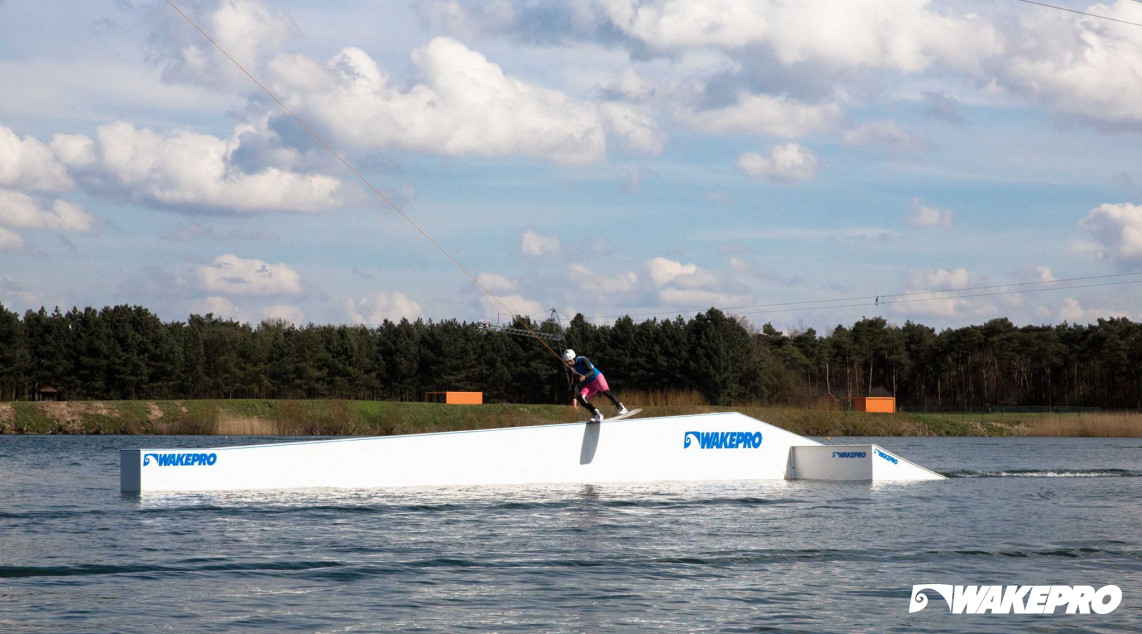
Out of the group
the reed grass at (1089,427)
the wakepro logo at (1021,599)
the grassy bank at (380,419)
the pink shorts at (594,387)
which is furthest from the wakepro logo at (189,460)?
the reed grass at (1089,427)

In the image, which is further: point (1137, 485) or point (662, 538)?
point (1137, 485)

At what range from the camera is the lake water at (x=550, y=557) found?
30.5 ft

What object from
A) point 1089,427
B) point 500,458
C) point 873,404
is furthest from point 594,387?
point 873,404

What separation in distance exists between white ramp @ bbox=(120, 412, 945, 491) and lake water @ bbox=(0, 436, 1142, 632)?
0.54 m

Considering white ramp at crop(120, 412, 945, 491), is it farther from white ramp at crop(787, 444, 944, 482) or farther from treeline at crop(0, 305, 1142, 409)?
treeline at crop(0, 305, 1142, 409)

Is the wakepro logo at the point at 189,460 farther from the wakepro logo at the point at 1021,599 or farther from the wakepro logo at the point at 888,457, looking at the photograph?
the wakepro logo at the point at 888,457

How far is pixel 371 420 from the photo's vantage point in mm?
53500

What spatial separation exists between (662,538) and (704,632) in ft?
17.2

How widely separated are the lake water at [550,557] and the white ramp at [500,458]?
0.54 meters

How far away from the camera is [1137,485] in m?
24.1

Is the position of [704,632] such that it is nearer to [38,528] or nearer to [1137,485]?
[38,528]

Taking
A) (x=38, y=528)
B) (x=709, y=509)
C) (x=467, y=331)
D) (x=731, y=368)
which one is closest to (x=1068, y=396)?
(x=731, y=368)

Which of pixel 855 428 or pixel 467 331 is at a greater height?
pixel 467 331

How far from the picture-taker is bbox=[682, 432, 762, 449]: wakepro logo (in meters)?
21.6
